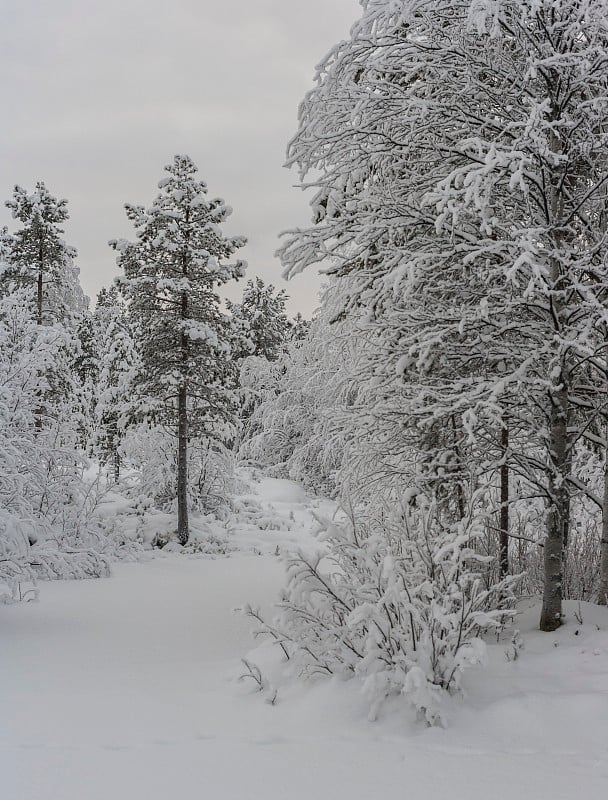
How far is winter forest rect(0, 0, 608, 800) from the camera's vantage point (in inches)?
153

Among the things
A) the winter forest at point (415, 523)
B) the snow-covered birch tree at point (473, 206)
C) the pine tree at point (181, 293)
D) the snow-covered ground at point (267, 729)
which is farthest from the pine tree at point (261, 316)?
the snow-covered ground at point (267, 729)

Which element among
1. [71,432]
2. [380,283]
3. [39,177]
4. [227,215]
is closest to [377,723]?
[380,283]

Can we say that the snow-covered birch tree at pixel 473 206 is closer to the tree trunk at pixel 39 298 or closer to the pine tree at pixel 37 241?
the tree trunk at pixel 39 298

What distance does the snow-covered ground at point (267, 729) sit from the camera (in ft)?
11.3

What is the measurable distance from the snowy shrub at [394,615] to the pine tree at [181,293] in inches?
451

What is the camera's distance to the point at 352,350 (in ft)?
27.1

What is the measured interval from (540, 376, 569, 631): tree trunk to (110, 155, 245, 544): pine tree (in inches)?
433

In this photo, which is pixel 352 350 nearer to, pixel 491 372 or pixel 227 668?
pixel 491 372

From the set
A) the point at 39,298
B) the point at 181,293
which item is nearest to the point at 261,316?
the point at 39,298

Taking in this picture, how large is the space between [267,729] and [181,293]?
13.4 m

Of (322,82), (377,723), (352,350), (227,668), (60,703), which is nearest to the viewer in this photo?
(377,723)

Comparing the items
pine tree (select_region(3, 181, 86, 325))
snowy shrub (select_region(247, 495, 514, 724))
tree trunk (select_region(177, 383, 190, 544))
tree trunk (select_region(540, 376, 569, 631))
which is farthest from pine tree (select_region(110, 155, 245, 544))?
snowy shrub (select_region(247, 495, 514, 724))

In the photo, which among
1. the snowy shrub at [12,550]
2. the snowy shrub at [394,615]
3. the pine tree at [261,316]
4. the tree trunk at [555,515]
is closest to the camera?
the snowy shrub at [394,615]

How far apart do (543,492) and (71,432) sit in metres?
10.2
